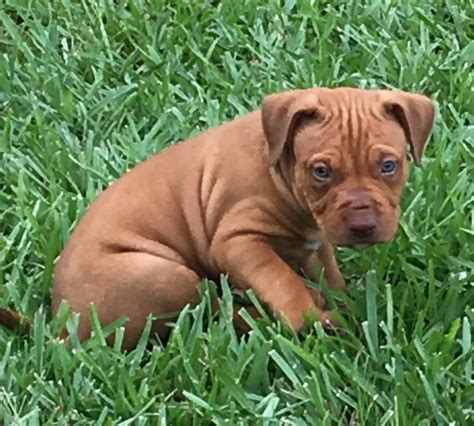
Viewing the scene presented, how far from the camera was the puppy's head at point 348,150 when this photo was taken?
12.6ft

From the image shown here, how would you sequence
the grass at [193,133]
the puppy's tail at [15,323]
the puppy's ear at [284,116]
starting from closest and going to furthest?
1. the grass at [193,133]
2. the puppy's ear at [284,116]
3. the puppy's tail at [15,323]

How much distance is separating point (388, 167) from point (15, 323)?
130 cm

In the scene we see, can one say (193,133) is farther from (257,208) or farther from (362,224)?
(362,224)

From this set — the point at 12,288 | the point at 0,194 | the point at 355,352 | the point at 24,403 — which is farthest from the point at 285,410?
the point at 0,194

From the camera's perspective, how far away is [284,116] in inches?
156

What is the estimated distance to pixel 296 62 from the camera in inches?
229

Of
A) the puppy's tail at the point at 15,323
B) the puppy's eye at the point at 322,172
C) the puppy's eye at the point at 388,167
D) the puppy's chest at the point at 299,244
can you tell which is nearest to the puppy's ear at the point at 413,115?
the puppy's eye at the point at 388,167

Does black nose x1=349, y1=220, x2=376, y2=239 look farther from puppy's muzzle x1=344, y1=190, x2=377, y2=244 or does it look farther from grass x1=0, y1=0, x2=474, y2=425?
→ grass x1=0, y1=0, x2=474, y2=425

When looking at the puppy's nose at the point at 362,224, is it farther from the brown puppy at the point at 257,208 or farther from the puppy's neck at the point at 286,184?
the puppy's neck at the point at 286,184

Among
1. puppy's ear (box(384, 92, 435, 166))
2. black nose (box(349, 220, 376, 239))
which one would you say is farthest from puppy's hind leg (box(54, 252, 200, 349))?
puppy's ear (box(384, 92, 435, 166))

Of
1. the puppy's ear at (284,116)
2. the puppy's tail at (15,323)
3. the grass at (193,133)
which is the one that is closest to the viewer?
the grass at (193,133)

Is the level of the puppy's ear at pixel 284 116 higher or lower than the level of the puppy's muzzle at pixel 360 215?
higher

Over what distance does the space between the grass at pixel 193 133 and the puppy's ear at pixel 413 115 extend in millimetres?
485

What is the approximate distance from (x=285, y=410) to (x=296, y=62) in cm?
240
